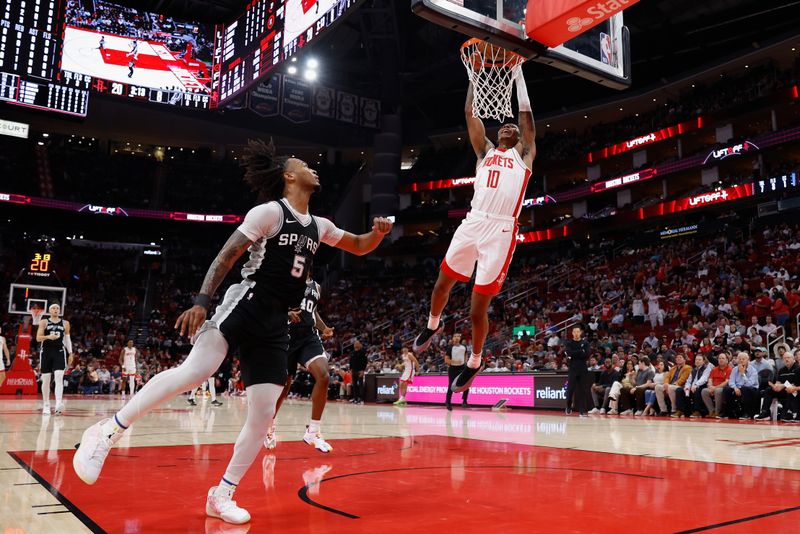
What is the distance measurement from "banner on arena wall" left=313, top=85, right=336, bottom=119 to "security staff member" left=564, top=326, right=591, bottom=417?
2177 centimetres

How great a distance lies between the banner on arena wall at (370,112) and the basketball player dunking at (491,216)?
2939 centimetres

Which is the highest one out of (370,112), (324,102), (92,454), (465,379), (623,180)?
(370,112)

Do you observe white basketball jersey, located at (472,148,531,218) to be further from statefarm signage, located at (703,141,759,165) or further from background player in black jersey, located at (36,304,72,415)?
statefarm signage, located at (703,141,759,165)

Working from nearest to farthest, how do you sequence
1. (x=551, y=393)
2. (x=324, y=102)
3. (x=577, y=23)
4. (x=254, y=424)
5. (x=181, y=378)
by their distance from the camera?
(x=181, y=378) → (x=254, y=424) → (x=577, y=23) → (x=551, y=393) → (x=324, y=102)

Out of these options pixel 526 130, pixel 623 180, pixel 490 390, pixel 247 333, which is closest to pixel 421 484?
pixel 247 333

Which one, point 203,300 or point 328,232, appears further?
point 328,232

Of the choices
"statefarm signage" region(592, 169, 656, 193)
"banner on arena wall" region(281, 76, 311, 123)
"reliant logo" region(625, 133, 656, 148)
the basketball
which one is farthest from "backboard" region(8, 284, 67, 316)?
"reliant logo" region(625, 133, 656, 148)

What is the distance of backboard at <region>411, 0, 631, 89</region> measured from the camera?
6.16 m

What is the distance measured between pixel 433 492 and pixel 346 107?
31.0 m

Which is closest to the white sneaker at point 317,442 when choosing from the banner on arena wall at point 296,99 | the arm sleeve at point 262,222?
the arm sleeve at point 262,222

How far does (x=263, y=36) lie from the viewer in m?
20.0

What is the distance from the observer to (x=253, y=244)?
4.00 m

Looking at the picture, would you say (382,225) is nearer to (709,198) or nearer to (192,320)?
(192,320)

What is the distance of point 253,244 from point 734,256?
73.9ft
